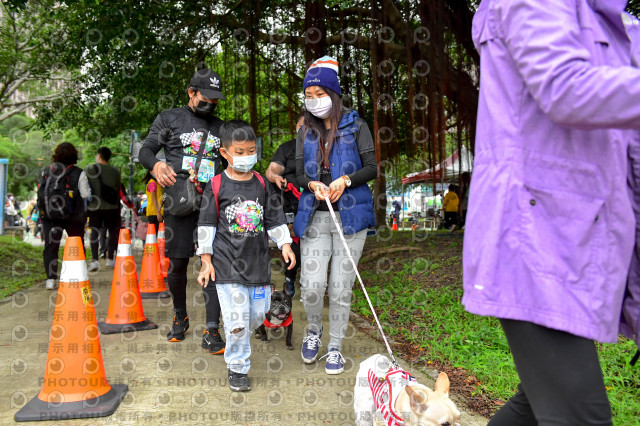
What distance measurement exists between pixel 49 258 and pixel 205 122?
4.03 meters

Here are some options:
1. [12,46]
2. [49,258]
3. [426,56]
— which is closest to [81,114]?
[12,46]

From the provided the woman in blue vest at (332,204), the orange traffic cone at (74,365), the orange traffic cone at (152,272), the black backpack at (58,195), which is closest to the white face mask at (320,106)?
the woman in blue vest at (332,204)

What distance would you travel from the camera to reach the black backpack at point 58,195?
22.1ft

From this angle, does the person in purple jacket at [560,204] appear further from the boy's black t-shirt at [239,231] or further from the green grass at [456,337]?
the boy's black t-shirt at [239,231]

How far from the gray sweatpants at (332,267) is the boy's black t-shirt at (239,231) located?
0.31 metres

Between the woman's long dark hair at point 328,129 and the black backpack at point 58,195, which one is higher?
the woman's long dark hair at point 328,129

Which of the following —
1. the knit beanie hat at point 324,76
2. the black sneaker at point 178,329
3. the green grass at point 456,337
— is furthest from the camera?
the black sneaker at point 178,329

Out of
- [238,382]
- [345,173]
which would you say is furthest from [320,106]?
[238,382]

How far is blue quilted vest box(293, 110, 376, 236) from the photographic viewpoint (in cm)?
359

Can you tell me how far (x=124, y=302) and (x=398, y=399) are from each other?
11.1 ft

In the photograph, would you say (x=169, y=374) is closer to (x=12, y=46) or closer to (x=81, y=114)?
(x=81, y=114)

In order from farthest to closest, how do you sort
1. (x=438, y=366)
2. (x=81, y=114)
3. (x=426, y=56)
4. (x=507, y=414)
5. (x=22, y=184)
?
(x=22, y=184)
(x=81, y=114)
(x=426, y=56)
(x=438, y=366)
(x=507, y=414)

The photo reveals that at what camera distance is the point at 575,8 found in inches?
51.0

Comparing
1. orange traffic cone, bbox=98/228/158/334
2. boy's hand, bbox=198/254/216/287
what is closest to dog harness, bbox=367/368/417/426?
boy's hand, bbox=198/254/216/287
